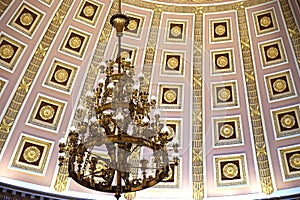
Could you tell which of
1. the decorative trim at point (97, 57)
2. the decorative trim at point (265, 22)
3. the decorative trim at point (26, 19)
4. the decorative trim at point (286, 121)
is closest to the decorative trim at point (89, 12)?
the decorative trim at point (97, 57)

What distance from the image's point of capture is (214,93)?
15.5 m

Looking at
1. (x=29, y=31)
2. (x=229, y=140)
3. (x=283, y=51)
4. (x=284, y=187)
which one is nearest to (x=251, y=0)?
(x=283, y=51)

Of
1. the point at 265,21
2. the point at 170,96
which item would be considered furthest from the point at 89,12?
the point at 265,21

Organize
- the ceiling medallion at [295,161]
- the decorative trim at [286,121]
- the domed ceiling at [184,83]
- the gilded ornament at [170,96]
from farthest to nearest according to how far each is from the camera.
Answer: the gilded ornament at [170,96], the decorative trim at [286,121], the ceiling medallion at [295,161], the domed ceiling at [184,83]

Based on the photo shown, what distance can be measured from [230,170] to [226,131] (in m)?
1.17

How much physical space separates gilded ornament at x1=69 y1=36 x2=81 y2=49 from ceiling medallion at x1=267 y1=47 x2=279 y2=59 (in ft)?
18.0

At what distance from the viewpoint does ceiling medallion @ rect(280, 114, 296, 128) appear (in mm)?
14837

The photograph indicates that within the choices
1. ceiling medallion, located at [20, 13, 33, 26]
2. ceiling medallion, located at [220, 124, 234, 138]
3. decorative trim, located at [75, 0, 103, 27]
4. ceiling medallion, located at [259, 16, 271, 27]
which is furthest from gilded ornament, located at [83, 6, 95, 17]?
ceiling medallion, located at [220, 124, 234, 138]

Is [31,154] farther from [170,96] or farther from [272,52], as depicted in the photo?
[272,52]

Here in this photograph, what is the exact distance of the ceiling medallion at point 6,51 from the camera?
13.8 metres

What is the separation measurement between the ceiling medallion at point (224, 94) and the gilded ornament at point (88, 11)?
14.5ft

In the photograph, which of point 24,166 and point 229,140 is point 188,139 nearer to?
point 229,140

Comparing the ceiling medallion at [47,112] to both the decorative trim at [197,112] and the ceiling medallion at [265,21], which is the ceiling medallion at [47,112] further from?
the ceiling medallion at [265,21]

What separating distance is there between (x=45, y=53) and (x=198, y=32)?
443cm
